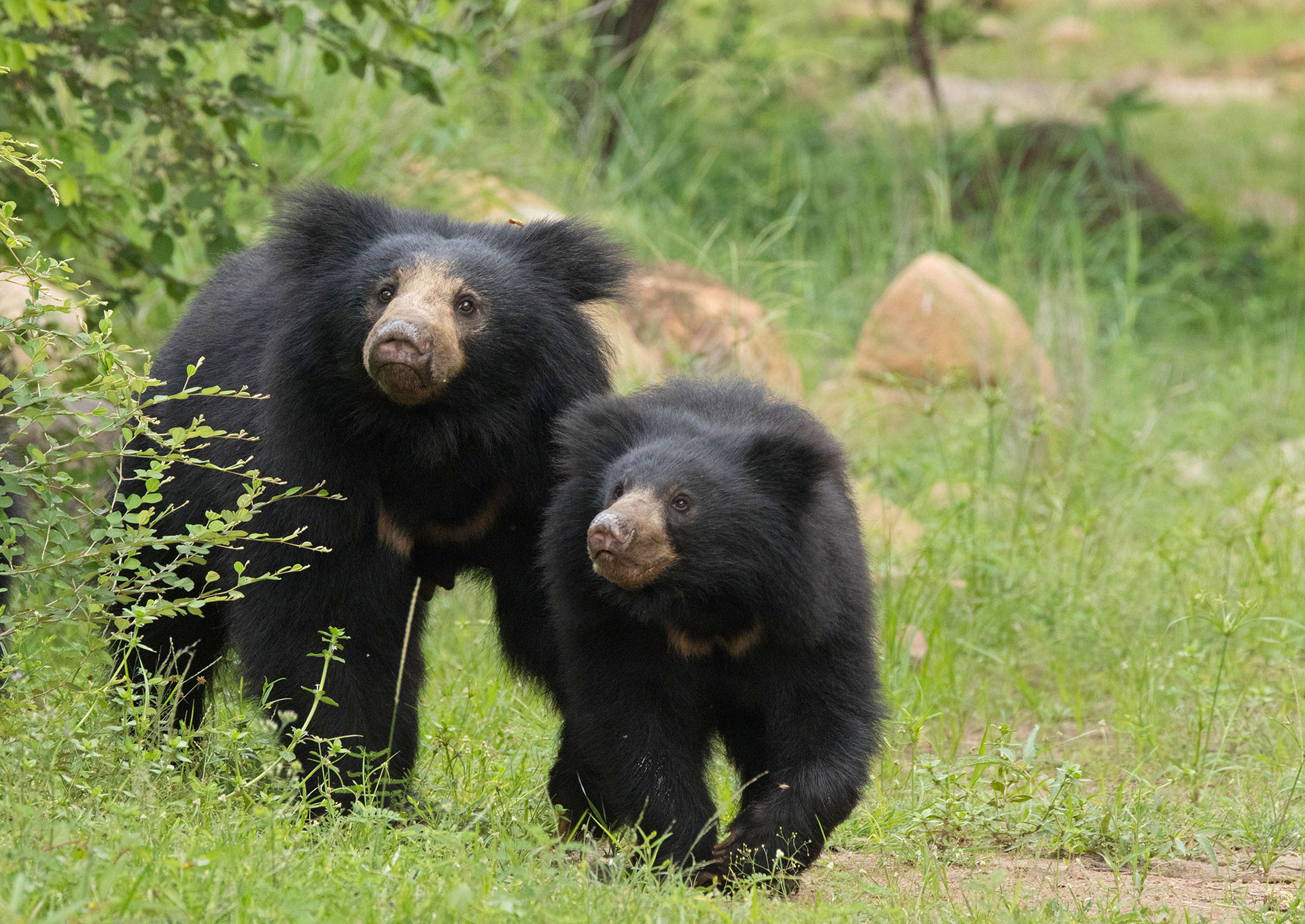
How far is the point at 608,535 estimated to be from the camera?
117 inches

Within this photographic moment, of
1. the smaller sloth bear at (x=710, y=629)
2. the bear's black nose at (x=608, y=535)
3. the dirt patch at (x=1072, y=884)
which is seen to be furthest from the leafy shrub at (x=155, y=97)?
the dirt patch at (x=1072, y=884)

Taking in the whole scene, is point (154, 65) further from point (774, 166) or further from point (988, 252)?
point (988, 252)

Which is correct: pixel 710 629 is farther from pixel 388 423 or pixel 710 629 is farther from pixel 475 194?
pixel 475 194

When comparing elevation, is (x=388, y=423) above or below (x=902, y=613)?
above

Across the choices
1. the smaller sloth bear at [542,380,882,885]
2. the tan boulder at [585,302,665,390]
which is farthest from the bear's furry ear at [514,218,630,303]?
the tan boulder at [585,302,665,390]

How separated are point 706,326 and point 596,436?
323cm

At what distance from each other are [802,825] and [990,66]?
16.0m

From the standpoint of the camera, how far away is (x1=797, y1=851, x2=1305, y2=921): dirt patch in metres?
3.14

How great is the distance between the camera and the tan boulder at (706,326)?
6195 millimetres

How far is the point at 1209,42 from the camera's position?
2022cm

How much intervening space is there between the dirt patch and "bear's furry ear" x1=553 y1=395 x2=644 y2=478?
1.05m

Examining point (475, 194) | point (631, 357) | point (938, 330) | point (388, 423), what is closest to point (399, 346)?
point (388, 423)

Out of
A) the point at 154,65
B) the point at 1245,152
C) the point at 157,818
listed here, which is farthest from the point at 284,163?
the point at 1245,152

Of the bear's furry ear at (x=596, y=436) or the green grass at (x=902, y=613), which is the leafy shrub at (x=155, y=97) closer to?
the green grass at (x=902, y=613)
